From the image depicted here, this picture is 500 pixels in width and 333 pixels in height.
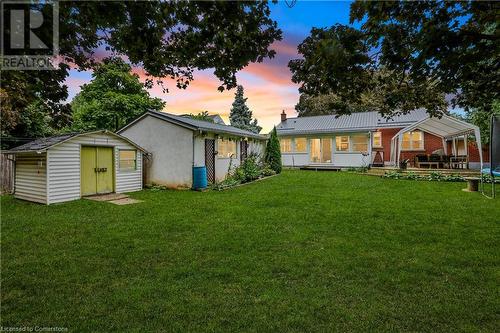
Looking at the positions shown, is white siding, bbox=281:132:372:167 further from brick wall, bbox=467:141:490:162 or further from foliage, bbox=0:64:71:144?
foliage, bbox=0:64:71:144

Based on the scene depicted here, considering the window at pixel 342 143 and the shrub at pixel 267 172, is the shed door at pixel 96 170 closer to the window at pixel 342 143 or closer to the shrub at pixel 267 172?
the shrub at pixel 267 172

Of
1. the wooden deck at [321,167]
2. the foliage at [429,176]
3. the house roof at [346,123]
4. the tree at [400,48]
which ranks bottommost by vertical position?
the foliage at [429,176]

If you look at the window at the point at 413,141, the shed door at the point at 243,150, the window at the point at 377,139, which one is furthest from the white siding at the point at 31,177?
the window at the point at 413,141

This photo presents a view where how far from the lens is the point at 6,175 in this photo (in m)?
11.5

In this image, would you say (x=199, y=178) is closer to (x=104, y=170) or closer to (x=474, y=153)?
(x=104, y=170)

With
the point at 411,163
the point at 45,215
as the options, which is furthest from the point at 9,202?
the point at 411,163

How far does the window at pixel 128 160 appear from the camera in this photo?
12.0 meters

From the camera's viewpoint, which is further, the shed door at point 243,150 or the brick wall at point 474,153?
the brick wall at point 474,153

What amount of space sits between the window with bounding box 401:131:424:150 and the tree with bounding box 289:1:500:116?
17702 mm

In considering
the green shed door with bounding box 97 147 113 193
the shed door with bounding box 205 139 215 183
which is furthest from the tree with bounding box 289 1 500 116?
the green shed door with bounding box 97 147 113 193

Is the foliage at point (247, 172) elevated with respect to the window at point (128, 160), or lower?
lower

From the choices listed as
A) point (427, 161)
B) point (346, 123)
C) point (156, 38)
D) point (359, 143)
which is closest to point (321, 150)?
point (346, 123)

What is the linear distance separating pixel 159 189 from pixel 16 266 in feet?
28.0

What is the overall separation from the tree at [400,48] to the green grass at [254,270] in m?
2.80
